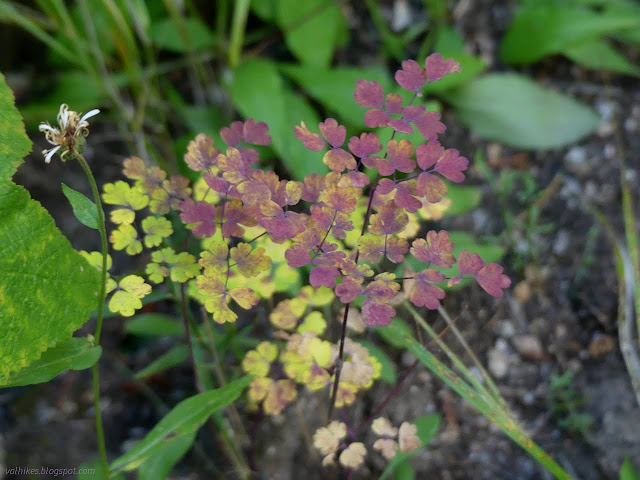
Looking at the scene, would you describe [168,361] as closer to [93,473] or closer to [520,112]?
[93,473]

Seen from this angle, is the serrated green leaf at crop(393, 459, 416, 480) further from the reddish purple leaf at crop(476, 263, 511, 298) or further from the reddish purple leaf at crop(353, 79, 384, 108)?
the reddish purple leaf at crop(353, 79, 384, 108)

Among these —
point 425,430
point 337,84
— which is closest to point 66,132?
point 425,430

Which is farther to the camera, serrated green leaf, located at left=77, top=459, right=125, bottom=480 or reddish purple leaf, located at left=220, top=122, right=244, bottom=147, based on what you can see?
serrated green leaf, located at left=77, top=459, right=125, bottom=480

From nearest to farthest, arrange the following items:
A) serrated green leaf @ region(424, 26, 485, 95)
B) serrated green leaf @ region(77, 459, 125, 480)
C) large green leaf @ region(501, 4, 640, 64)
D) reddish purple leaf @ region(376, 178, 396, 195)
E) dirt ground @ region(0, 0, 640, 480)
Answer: reddish purple leaf @ region(376, 178, 396, 195)
serrated green leaf @ region(77, 459, 125, 480)
dirt ground @ region(0, 0, 640, 480)
serrated green leaf @ region(424, 26, 485, 95)
large green leaf @ region(501, 4, 640, 64)

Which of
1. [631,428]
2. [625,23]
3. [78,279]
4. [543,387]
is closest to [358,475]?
[543,387]

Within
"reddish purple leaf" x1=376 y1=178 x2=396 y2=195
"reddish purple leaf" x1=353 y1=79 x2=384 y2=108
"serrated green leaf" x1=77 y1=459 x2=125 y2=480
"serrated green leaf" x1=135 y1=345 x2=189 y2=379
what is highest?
"reddish purple leaf" x1=353 y1=79 x2=384 y2=108

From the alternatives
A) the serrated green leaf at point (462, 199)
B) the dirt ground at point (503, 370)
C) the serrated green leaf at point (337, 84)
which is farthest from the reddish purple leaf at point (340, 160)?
the serrated green leaf at point (337, 84)

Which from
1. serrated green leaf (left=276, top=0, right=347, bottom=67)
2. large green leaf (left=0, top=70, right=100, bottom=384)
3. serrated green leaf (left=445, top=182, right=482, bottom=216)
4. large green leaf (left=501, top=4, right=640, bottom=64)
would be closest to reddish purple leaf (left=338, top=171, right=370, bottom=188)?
large green leaf (left=0, top=70, right=100, bottom=384)

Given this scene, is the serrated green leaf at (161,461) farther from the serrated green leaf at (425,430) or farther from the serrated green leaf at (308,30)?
the serrated green leaf at (308,30)
